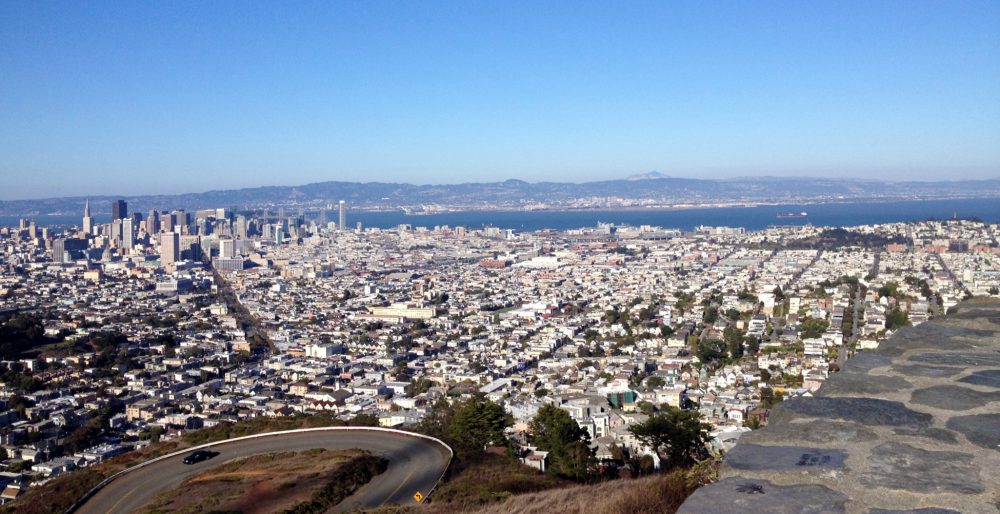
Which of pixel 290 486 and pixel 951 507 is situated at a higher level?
pixel 951 507

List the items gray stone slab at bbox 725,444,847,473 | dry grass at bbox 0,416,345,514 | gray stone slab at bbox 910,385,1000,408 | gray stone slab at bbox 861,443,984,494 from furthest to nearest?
dry grass at bbox 0,416,345,514 < gray stone slab at bbox 910,385,1000,408 < gray stone slab at bbox 725,444,847,473 < gray stone slab at bbox 861,443,984,494

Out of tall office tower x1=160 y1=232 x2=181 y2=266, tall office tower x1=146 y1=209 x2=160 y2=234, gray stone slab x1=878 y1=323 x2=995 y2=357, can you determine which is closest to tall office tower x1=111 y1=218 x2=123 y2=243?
tall office tower x1=146 y1=209 x2=160 y2=234

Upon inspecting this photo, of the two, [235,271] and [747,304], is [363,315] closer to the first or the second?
[747,304]

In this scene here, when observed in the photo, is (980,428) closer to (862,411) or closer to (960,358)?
(862,411)

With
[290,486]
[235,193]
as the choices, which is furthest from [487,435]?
[235,193]

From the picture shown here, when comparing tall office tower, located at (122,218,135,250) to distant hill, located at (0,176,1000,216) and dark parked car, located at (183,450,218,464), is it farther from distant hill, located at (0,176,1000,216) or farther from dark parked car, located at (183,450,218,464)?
dark parked car, located at (183,450,218,464)

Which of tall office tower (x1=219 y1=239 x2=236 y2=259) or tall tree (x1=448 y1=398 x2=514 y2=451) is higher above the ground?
tall tree (x1=448 y1=398 x2=514 y2=451)

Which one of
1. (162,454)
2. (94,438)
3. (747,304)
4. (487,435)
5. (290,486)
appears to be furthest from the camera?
(747,304)

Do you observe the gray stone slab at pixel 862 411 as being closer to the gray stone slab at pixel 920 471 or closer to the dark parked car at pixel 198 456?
the gray stone slab at pixel 920 471
